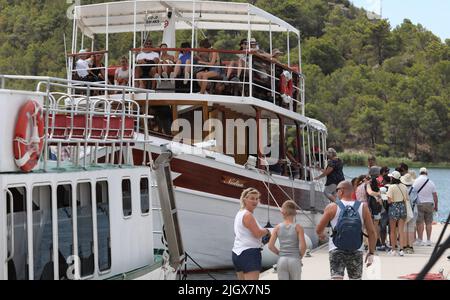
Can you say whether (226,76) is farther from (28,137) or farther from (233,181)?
(28,137)

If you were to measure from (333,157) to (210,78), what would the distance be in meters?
3.94

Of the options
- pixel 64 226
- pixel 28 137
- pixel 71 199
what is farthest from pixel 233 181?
pixel 28 137

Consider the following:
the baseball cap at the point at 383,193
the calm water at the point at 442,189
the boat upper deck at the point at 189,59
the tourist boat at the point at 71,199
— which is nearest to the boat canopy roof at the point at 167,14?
the boat upper deck at the point at 189,59

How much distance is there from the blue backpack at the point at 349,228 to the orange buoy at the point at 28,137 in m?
3.39

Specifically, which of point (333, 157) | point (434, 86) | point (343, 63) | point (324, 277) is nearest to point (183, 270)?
point (324, 277)

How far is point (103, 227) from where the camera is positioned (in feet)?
37.0

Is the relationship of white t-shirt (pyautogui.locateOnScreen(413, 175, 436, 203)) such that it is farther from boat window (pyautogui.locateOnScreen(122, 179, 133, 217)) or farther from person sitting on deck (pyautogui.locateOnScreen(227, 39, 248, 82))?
boat window (pyautogui.locateOnScreen(122, 179, 133, 217))

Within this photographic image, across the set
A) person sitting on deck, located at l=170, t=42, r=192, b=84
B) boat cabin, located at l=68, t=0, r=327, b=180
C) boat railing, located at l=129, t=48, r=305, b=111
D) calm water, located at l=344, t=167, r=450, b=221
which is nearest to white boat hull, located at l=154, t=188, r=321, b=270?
boat cabin, located at l=68, t=0, r=327, b=180

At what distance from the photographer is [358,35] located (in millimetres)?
150375

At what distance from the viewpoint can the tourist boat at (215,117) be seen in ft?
60.3

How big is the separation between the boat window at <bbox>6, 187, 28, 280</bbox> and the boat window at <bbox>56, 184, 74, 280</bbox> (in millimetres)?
746

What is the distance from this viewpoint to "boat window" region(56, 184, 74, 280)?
1007cm

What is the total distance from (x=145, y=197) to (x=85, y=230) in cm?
214
